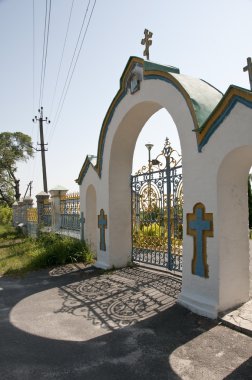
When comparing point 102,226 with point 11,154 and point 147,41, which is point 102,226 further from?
point 11,154

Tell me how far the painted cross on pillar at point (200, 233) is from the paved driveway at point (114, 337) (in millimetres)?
655

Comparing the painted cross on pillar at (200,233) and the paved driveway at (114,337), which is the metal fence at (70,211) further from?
the painted cross on pillar at (200,233)

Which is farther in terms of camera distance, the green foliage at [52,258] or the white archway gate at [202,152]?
the green foliage at [52,258]

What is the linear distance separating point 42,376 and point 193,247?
9.03 feet

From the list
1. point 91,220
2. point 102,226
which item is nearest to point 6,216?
point 91,220

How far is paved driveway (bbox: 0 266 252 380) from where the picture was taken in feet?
10.7

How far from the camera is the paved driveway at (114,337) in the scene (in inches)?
129

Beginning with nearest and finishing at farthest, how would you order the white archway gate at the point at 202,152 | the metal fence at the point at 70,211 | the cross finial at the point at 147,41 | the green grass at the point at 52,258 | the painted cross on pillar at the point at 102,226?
the white archway gate at the point at 202,152
the cross finial at the point at 147,41
the painted cross on pillar at the point at 102,226
the green grass at the point at 52,258
the metal fence at the point at 70,211

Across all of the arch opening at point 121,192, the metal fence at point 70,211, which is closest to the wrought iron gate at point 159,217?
the arch opening at point 121,192

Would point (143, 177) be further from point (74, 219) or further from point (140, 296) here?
point (74, 219)

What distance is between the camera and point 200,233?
16.1 ft

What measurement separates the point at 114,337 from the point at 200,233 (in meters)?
1.87

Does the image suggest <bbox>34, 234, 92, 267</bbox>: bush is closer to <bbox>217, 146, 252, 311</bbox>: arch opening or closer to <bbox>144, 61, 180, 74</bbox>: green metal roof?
<bbox>217, 146, 252, 311</bbox>: arch opening

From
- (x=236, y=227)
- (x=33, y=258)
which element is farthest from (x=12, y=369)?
(x=33, y=258)
